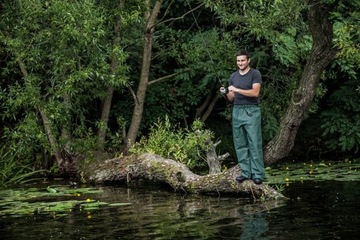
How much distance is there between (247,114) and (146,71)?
23.1 ft

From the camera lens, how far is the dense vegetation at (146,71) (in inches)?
526

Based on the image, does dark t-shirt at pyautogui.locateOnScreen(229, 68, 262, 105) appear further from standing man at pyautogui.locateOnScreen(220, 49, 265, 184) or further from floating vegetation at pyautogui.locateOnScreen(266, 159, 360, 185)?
floating vegetation at pyautogui.locateOnScreen(266, 159, 360, 185)

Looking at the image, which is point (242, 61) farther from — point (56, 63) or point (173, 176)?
point (56, 63)

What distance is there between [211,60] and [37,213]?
7.76m

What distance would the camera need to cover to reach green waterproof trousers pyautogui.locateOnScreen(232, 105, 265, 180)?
9461mm

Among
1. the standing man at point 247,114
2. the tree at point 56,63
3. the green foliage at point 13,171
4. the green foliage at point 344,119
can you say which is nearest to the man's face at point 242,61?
the standing man at point 247,114

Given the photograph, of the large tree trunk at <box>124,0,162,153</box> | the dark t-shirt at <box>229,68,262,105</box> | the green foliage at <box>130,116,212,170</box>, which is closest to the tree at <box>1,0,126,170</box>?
the large tree trunk at <box>124,0,162,153</box>

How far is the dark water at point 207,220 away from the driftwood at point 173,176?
0.75 feet

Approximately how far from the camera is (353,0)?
14992 mm

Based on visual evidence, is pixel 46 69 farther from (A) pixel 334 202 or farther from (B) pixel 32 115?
(A) pixel 334 202

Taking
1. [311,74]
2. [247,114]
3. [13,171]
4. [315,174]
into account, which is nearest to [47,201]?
[247,114]

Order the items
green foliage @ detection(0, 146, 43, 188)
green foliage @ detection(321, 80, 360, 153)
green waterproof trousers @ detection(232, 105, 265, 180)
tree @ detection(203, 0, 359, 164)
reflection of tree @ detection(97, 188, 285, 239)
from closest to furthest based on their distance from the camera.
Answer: reflection of tree @ detection(97, 188, 285, 239), green waterproof trousers @ detection(232, 105, 265, 180), tree @ detection(203, 0, 359, 164), green foliage @ detection(0, 146, 43, 188), green foliage @ detection(321, 80, 360, 153)

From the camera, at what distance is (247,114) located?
9477 millimetres

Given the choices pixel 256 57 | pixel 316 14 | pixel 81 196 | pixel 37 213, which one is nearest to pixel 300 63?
pixel 256 57
